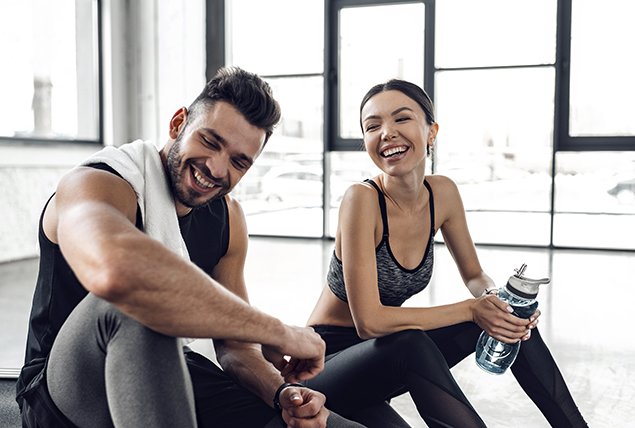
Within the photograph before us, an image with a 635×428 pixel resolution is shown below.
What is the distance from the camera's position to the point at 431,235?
4.45 feet

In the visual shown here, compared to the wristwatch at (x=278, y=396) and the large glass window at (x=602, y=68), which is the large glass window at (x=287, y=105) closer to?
the large glass window at (x=602, y=68)

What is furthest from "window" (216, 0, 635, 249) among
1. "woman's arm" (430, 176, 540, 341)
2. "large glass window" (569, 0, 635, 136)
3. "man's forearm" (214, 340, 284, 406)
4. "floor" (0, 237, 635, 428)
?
"man's forearm" (214, 340, 284, 406)

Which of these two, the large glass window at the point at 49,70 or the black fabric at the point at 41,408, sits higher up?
the large glass window at the point at 49,70

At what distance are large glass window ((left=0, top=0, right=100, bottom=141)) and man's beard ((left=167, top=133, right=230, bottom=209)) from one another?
143 inches

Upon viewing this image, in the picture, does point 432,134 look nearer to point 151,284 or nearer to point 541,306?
point 151,284

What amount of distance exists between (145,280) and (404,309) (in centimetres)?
64

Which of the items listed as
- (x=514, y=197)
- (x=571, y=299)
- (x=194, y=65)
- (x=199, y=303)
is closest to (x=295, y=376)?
(x=199, y=303)

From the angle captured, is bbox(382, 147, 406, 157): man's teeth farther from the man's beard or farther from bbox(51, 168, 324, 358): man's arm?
bbox(51, 168, 324, 358): man's arm

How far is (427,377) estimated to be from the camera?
1029 millimetres

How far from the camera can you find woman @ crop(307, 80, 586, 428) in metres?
1.06

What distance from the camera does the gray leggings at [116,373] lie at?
2.42 ft

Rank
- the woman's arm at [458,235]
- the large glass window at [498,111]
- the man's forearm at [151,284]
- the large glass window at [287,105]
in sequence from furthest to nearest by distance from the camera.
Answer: the large glass window at [287,105] < the large glass window at [498,111] < the woman's arm at [458,235] < the man's forearm at [151,284]

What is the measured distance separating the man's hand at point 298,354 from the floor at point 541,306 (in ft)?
2.10

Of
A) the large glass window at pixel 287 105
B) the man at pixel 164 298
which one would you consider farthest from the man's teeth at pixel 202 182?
the large glass window at pixel 287 105
